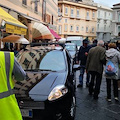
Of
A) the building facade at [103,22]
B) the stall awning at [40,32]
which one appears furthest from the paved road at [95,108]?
the building facade at [103,22]

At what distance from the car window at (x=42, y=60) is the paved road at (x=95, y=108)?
117cm

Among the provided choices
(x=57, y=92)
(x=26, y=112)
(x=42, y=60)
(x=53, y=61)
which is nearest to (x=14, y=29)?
(x=42, y=60)

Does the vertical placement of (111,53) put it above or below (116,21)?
below

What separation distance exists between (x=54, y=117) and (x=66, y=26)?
1794 inches

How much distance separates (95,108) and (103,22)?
59.0 meters

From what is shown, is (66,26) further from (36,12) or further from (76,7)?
(36,12)

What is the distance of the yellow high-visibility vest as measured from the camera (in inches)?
71.2

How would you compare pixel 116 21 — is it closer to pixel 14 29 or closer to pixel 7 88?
pixel 14 29

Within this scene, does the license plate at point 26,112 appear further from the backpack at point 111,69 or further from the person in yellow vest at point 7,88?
the backpack at point 111,69

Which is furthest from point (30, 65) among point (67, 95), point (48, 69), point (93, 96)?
point (93, 96)

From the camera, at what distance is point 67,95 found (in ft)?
10.9

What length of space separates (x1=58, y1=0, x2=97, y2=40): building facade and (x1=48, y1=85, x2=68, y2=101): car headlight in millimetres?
43523

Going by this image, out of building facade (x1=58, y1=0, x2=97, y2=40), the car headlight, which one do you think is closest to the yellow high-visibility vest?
the car headlight

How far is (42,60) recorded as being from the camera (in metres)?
4.41
